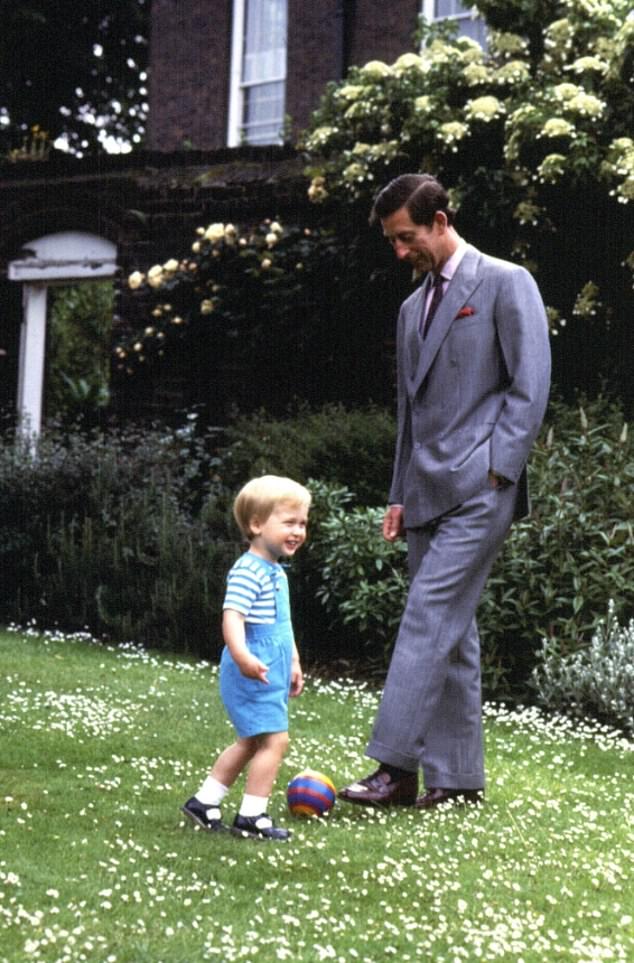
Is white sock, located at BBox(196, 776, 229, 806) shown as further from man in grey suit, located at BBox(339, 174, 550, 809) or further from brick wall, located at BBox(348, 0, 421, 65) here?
brick wall, located at BBox(348, 0, 421, 65)

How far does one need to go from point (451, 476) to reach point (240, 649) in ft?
3.55

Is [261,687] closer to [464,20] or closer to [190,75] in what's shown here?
[464,20]

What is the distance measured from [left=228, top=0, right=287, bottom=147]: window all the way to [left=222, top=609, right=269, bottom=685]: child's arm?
12.5 m

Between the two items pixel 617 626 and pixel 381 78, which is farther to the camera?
pixel 381 78

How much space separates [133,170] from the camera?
49.0 ft

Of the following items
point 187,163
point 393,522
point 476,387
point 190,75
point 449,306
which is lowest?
point 393,522

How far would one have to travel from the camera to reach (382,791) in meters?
4.98

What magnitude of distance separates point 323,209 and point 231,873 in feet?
31.6

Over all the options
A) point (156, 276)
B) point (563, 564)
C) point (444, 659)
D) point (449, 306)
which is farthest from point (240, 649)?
point (156, 276)

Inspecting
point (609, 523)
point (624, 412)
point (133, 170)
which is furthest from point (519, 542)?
point (133, 170)

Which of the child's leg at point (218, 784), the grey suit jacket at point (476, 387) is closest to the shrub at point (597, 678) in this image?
the grey suit jacket at point (476, 387)

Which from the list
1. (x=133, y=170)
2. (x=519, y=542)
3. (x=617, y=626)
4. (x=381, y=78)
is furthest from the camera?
(x=133, y=170)

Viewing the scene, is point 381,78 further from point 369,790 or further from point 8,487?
point 369,790

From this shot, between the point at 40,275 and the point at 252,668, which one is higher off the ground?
the point at 40,275
